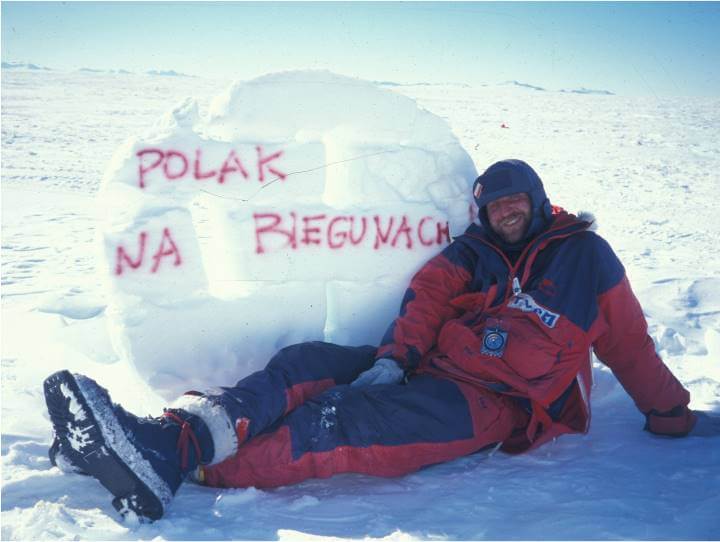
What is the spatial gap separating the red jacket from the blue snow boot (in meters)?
0.92

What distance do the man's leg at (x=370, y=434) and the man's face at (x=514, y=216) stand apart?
2.23 ft

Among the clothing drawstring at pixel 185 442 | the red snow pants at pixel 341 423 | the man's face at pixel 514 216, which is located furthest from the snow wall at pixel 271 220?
the clothing drawstring at pixel 185 442

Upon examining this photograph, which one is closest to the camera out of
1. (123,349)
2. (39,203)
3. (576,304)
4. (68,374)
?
(68,374)

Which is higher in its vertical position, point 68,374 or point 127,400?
point 68,374

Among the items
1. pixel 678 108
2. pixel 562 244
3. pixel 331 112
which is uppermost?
pixel 678 108

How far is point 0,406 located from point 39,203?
15.7 feet

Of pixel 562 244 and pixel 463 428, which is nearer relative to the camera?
pixel 463 428

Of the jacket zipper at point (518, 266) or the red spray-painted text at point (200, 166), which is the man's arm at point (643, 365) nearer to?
the jacket zipper at point (518, 266)

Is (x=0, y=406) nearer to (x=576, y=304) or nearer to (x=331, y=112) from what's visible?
(x=331, y=112)

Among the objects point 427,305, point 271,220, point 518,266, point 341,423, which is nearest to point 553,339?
point 518,266

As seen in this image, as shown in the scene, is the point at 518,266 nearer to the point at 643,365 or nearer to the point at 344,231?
the point at 643,365

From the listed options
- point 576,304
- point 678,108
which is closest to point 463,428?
point 576,304

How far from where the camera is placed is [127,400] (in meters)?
2.50

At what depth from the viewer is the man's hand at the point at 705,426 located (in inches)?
87.4
